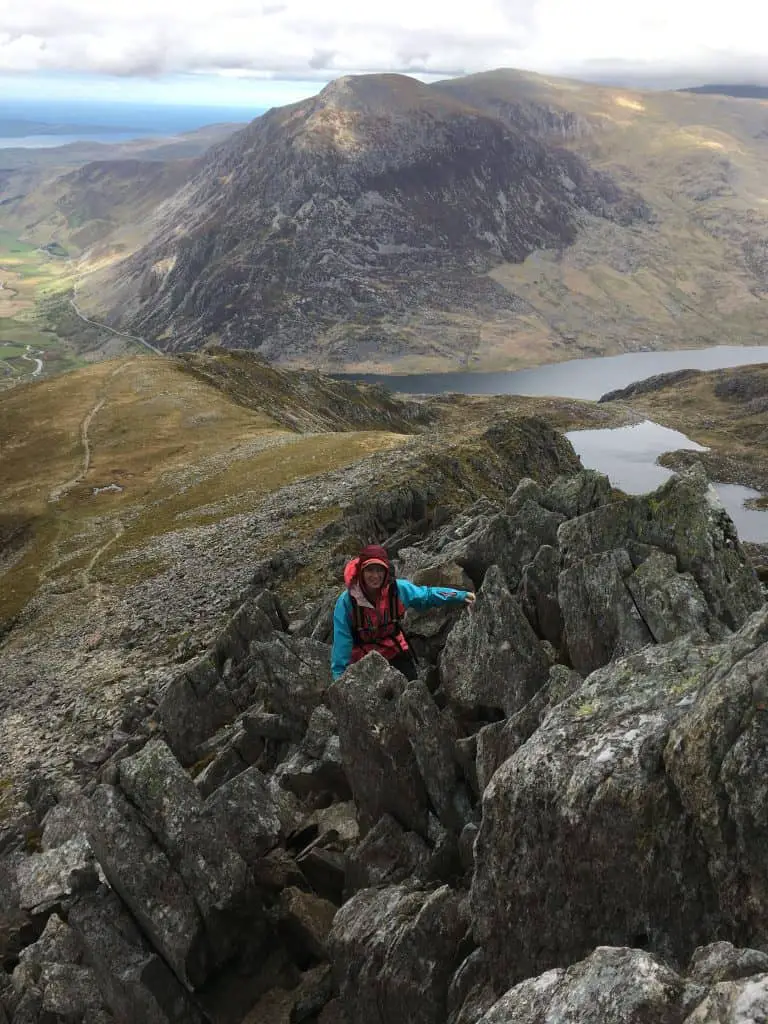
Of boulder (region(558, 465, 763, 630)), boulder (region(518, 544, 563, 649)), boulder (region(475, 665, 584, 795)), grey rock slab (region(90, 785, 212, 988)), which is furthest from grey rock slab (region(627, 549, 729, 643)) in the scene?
grey rock slab (region(90, 785, 212, 988))

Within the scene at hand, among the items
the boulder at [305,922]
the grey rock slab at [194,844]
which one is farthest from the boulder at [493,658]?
the grey rock slab at [194,844]

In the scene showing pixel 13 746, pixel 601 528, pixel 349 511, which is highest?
pixel 601 528

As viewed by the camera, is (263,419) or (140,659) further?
(263,419)

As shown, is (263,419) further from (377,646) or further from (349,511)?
(377,646)

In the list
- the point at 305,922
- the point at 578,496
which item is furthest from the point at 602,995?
the point at 578,496

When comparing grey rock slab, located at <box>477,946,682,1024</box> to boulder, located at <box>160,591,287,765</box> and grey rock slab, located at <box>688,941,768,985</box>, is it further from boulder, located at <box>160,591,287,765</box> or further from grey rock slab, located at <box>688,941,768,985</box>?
boulder, located at <box>160,591,287,765</box>

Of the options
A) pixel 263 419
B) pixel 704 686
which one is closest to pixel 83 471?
pixel 263 419

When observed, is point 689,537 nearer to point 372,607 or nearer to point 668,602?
point 668,602

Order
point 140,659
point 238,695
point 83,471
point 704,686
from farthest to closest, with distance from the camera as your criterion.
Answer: point 83,471, point 140,659, point 238,695, point 704,686
